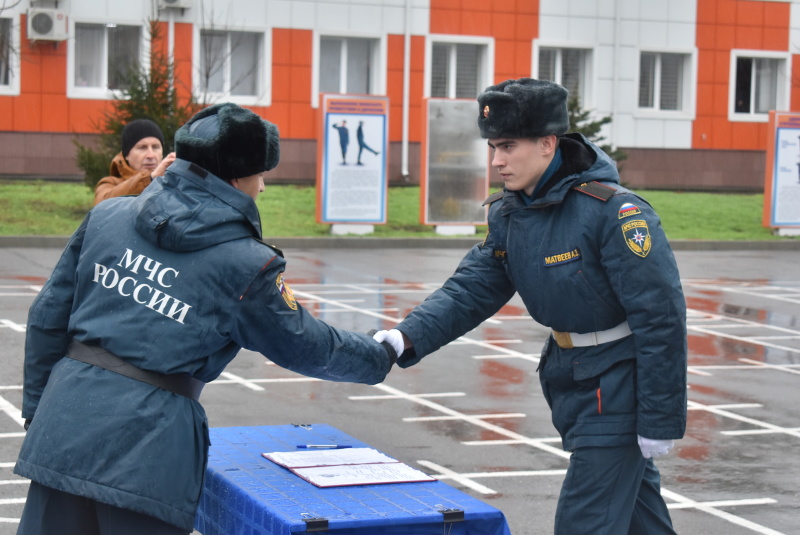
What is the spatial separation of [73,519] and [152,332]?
1.87 ft

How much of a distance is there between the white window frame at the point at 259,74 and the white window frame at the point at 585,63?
6.98m

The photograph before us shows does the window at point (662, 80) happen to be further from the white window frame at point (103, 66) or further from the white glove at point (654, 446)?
the white glove at point (654, 446)

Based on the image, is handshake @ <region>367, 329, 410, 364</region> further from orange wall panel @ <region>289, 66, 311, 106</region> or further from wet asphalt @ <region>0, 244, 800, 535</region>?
orange wall panel @ <region>289, 66, 311, 106</region>

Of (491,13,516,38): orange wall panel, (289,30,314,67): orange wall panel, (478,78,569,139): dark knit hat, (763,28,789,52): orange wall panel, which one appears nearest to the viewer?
(478,78,569,139): dark knit hat

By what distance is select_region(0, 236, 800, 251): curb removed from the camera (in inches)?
792

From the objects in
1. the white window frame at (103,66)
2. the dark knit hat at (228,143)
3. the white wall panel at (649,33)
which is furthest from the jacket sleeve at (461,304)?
the white wall panel at (649,33)

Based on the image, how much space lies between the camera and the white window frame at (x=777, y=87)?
3453 cm

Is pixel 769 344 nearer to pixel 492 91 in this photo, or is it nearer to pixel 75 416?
pixel 492 91

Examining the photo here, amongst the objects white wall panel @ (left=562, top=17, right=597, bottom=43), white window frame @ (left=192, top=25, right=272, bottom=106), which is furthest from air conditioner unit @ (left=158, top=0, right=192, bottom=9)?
white wall panel @ (left=562, top=17, right=597, bottom=43)

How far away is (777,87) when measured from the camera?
3550 centimetres

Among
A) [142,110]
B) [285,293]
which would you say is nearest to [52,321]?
[285,293]

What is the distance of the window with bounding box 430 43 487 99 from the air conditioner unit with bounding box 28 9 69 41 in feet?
31.2

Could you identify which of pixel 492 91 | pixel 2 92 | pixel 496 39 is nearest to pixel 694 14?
pixel 496 39

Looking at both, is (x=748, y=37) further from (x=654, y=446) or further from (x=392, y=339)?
(x=654, y=446)
